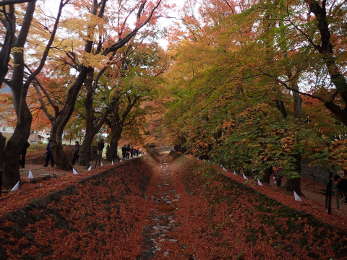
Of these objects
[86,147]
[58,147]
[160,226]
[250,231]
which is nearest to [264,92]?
[250,231]

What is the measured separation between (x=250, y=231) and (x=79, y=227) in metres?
5.04

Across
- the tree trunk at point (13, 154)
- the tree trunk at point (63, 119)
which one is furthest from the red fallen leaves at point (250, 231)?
the tree trunk at point (63, 119)

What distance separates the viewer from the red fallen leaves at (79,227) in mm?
5059

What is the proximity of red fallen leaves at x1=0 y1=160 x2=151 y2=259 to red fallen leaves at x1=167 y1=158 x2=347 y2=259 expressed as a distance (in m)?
1.82

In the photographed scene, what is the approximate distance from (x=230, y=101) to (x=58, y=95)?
13196 millimetres

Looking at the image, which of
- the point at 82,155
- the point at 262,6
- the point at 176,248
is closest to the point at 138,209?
the point at 176,248

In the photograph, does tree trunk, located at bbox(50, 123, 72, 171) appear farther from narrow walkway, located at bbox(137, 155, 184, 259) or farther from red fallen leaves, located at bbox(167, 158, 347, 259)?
red fallen leaves, located at bbox(167, 158, 347, 259)

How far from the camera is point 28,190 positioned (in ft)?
26.5

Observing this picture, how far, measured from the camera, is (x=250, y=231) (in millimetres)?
7992

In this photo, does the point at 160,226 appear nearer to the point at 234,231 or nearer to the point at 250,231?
the point at 234,231

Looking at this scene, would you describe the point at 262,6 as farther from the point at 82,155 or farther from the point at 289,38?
the point at 82,155

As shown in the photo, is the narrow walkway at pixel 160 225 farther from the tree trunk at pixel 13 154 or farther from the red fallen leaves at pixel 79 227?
the tree trunk at pixel 13 154

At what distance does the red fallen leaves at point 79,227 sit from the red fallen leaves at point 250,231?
1825 mm

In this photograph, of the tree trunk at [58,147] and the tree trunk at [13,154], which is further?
the tree trunk at [58,147]
